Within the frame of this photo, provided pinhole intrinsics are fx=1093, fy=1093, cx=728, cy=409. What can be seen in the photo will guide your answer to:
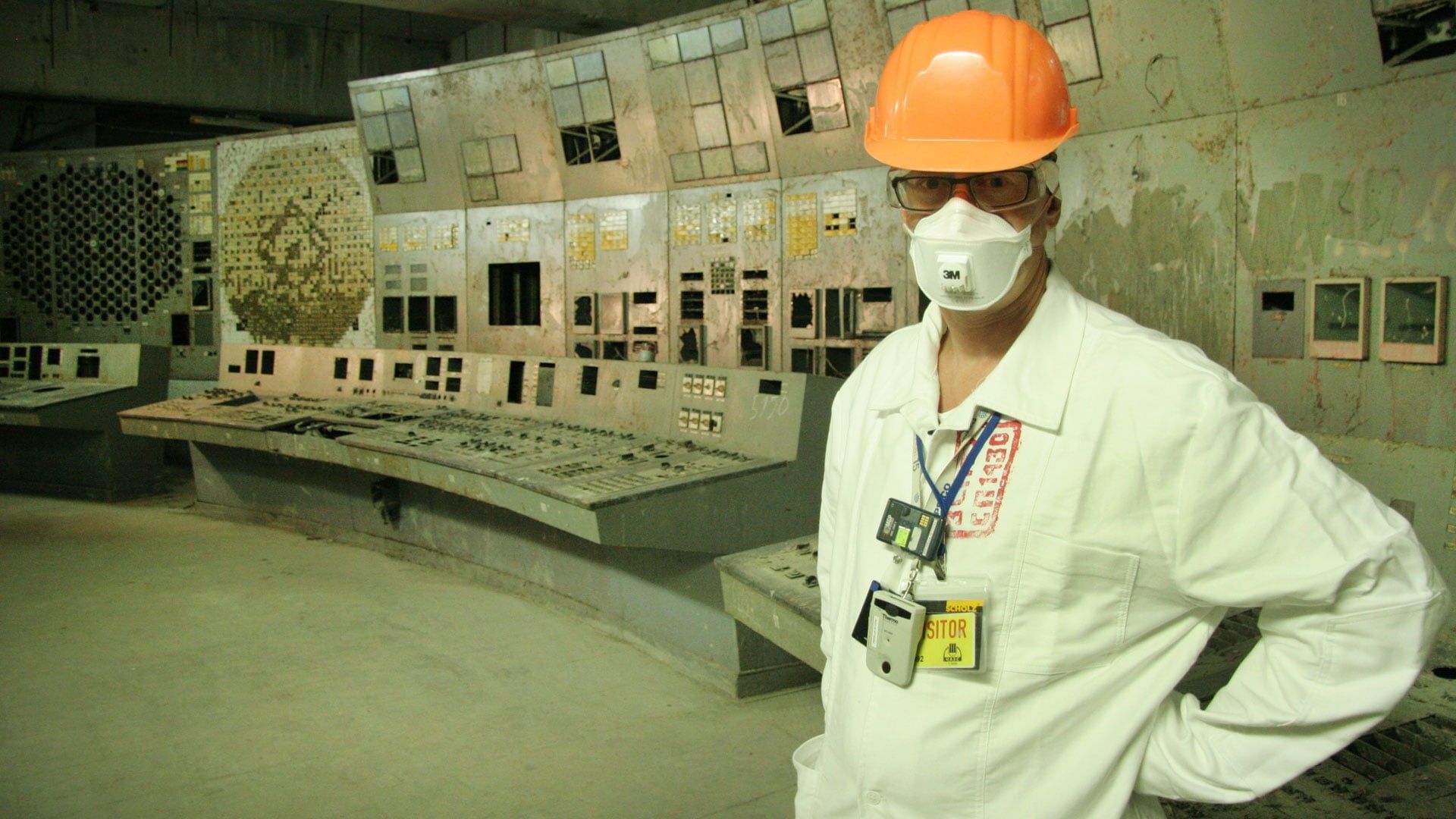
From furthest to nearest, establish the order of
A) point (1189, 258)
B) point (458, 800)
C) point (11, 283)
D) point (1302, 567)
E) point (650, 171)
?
1. point (11, 283)
2. point (650, 171)
3. point (1189, 258)
4. point (458, 800)
5. point (1302, 567)

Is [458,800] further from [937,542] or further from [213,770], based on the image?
[937,542]

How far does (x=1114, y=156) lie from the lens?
10.6ft

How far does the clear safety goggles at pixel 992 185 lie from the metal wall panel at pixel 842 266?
8.86ft

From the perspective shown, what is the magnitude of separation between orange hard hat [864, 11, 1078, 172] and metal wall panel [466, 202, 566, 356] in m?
4.01

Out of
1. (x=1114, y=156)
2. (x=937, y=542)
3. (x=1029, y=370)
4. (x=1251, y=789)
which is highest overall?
(x=1114, y=156)

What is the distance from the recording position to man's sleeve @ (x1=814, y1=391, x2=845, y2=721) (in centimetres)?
137

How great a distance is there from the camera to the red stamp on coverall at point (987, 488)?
1094mm

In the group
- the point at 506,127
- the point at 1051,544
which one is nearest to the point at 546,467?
the point at 506,127

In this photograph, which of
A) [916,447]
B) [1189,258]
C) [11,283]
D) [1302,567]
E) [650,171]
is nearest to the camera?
[1302,567]

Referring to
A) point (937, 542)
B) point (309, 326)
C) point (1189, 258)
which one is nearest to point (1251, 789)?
point (937, 542)

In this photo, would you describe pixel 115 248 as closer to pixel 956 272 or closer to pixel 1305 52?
pixel 1305 52

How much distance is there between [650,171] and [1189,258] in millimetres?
2419

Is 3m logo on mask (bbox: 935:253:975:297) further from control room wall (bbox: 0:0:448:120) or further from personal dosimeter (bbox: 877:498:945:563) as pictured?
control room wall (bbox: 0:0:448:120)

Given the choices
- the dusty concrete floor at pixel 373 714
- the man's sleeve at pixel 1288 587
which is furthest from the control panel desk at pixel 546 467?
the man's sleeve at pixel 1288 587
